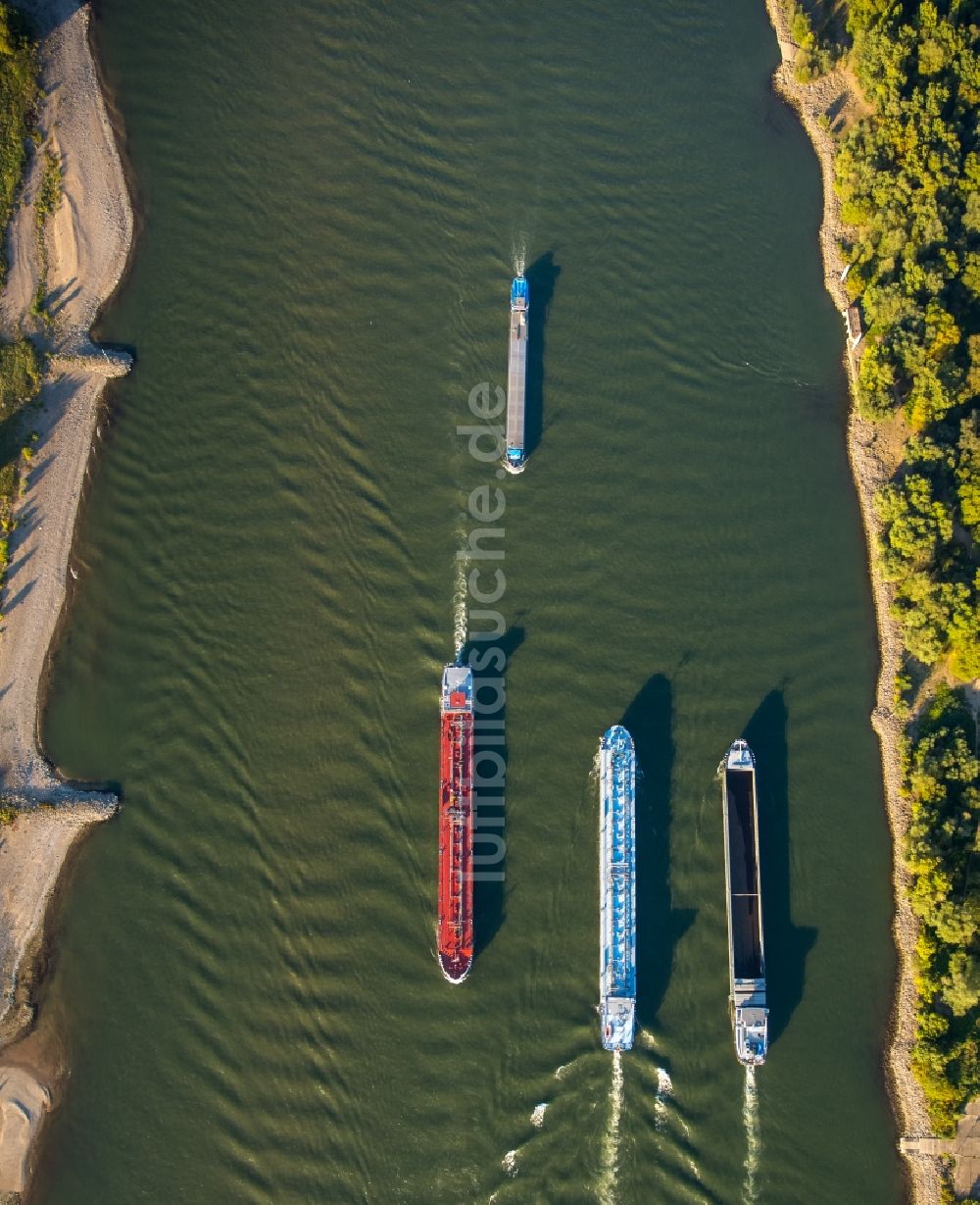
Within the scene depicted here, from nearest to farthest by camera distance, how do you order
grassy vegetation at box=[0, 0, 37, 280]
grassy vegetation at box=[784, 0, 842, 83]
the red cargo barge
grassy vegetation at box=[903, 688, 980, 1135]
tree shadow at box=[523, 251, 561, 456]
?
the red cargo barge
grassy vegetation at box=[903, 688, 980, 1135]
tree shadow at box=[523, 251, 561, 456]
grassy vegetation at box=[0, 0, 37, 280]
grassy vegetation at box=[784, 0, 842, 83]

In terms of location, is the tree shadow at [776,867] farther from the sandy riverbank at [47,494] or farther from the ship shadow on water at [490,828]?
the sandy riverbank at [47,494]

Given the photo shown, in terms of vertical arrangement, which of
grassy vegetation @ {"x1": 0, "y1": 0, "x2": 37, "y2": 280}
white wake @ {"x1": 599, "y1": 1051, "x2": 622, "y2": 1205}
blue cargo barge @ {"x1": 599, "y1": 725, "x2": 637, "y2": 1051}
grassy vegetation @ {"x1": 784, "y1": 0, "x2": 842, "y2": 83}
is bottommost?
white wake @ {"x1": 599, "y1": 1051, "x2": 622, "y2": 1205}

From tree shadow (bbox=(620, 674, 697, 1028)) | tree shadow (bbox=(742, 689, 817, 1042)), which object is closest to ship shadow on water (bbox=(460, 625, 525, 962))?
tree shadow (bbox=(620, 674, 697, 1028))

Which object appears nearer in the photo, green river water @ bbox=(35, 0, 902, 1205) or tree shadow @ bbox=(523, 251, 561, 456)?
green river water @ bbox=(35, 0, 902, 1205)

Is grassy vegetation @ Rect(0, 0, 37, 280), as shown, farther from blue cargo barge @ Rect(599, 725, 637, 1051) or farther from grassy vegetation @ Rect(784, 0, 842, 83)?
grassy vegetation @ Rect(784, 0, 842, 83)

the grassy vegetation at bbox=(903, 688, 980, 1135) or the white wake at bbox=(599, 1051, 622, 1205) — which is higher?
the grassy vegetation at bbox=(903, 688, 980, 1135)

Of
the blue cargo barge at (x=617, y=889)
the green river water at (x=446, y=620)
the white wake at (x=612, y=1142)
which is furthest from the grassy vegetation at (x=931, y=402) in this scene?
the white wake at (x=612, y=1142)

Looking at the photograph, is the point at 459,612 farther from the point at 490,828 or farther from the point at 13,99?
the point at 13,99

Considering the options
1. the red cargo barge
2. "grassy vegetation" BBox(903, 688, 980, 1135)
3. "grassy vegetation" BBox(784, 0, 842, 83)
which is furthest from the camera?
"grassy vegetation" BBox(784, 0, 842, 83)
